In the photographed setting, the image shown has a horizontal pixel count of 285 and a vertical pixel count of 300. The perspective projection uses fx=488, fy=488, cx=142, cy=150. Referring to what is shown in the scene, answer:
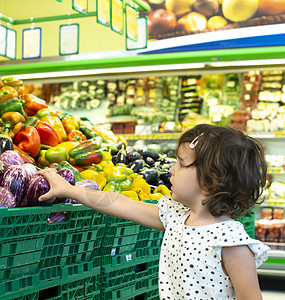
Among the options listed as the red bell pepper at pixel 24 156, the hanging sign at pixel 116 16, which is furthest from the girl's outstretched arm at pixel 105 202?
the hanging sign at pixel 116 16

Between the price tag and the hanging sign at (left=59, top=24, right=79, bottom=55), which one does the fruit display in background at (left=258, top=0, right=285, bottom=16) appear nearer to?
the hanging sign at (left=59, top=24, right=79, bottom=55)

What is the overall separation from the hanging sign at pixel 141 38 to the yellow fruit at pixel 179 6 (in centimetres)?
71

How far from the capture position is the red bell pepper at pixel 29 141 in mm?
2588

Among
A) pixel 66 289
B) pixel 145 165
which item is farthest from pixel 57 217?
pixel 145 165

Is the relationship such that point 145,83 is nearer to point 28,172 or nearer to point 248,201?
point 28,172

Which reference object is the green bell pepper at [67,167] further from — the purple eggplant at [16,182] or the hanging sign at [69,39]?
the hanging sign at [69,39]

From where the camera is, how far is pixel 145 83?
660 centimetres

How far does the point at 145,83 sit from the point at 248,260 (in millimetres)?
5382

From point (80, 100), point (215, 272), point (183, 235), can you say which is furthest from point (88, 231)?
point (80, 100)

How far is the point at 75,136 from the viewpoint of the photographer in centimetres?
315

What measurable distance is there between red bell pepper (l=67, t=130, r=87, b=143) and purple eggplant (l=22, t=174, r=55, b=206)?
138cm

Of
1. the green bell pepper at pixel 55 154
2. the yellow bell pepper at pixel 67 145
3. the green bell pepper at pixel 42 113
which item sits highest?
the green bell pepper at pixel 42 113

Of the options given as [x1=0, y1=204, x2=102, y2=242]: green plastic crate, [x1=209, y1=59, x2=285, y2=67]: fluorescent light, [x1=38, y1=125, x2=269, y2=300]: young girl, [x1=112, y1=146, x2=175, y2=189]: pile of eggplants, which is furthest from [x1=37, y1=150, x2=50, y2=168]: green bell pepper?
[x1=209, y1=59, x2=285, y2=67]: fluorescent light

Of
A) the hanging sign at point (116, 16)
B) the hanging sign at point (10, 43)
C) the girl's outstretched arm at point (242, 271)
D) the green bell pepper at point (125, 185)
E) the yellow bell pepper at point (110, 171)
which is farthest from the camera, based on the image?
the hanging sign at point (10, 43)
